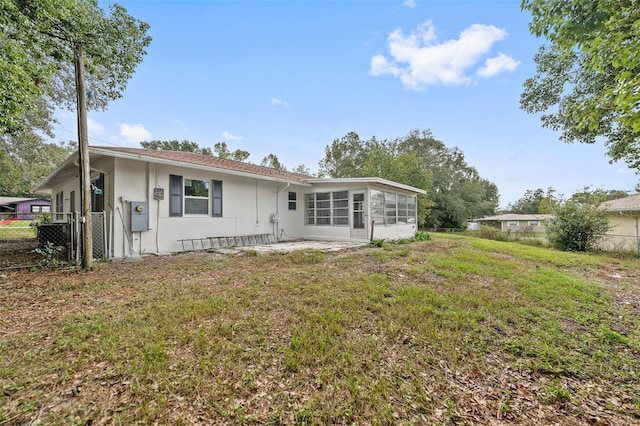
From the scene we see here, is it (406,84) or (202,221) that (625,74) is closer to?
(202,221)

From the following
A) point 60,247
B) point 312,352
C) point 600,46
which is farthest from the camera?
point 60,247

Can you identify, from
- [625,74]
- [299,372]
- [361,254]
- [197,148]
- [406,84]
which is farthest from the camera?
[197,148]

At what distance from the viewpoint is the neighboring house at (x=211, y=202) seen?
22.1 ft

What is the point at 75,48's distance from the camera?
17.1ft

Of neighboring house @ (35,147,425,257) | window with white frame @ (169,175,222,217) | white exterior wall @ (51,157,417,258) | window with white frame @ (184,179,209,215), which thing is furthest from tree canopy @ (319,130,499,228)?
window with white frame @ (184,179,209,215)

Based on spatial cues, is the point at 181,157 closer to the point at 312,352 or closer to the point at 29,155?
the point at 312,352

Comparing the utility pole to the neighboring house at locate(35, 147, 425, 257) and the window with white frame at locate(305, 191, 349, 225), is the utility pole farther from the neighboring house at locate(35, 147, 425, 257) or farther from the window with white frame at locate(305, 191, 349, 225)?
the window with white frame at locate(305, 191, 349, 225)

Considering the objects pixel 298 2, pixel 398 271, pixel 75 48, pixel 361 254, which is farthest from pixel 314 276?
pixel 298 2

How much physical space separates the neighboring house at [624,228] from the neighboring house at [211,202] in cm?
819

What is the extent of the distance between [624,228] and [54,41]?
23.4 m

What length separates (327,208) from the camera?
428 inches

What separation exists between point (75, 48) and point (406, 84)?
42.9ft

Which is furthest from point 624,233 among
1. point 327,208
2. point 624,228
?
point 327,208

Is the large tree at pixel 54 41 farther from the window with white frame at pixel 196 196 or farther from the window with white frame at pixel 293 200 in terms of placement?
the window with white frame at pixel 293 200
